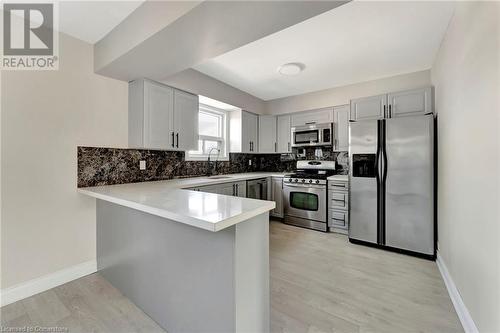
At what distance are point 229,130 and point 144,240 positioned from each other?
2938mm

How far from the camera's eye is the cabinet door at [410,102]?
280cm

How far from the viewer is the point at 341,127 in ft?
12.3

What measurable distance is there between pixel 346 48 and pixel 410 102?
1.24 meters

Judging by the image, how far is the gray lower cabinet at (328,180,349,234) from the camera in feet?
11.1

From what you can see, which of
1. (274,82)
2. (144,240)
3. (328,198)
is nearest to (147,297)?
(144,240)

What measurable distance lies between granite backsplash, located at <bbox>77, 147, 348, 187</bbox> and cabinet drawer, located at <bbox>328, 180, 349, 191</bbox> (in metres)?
0.64

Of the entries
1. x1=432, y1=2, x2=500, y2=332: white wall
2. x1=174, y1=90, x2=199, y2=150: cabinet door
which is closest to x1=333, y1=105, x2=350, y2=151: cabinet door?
x1=432, y1=2, x2=500, y2=332: white wall

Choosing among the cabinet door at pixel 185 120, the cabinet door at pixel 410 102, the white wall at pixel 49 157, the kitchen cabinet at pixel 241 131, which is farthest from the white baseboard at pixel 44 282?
the cabinet door at pixel 410 102

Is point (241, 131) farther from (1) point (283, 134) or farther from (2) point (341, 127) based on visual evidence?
(2) point (341, 127)

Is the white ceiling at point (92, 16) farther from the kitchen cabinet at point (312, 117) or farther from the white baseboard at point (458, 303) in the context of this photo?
the white baseboard at point (458, 303)

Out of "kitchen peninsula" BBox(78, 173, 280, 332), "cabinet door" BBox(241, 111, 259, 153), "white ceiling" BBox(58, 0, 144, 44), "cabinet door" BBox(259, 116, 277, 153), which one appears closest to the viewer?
"kitchen peninsula" BBox(78, 173, 280, 332)

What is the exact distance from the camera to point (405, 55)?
8.68ft

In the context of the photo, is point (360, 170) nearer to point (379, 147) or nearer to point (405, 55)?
point (379, 147)

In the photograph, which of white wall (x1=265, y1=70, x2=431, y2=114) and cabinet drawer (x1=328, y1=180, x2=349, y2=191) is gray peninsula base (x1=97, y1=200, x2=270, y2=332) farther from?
white wall (x1=265, y1=70, x2=431, y2=114)
